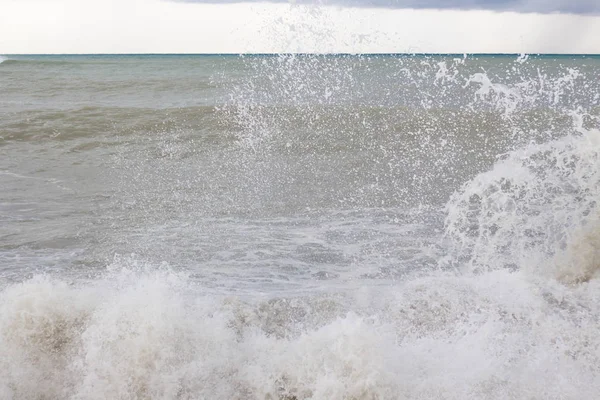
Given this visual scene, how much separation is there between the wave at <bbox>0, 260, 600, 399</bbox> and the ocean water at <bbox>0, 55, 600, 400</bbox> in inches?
0.5

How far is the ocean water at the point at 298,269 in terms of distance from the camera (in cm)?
339

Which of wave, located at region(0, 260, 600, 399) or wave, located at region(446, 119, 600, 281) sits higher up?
wave, located at region(446, 119, 600, 281)

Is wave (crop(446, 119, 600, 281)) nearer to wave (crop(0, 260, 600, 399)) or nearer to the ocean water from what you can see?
the ocean water

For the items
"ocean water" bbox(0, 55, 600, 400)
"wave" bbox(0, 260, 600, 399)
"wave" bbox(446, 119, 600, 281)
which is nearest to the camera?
"wave" bbox(0, 260, 600, 399)

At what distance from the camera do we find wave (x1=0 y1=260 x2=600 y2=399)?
3283 mm

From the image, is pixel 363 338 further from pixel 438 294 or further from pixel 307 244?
Result: pixel 307 244

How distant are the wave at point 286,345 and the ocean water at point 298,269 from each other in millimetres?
12

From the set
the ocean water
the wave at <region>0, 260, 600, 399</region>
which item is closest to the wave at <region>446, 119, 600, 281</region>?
the ocean water

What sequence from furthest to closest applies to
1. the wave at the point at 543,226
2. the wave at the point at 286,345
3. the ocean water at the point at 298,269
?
the wave at the point at 543,226 → the ocean water at the point at 298,269 → the wave at the point at 286,345

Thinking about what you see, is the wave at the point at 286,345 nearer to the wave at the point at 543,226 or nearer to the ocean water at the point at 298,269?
the ocean water at the point at 298,269

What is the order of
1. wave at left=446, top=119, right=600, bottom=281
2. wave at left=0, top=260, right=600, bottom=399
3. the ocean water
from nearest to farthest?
1. wave at left=0, top=260, right=600, bottom=399
2. the ocean water
3. wave at left=446, top=119, right=600, bottom=281

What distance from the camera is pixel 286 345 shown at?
11.9ft

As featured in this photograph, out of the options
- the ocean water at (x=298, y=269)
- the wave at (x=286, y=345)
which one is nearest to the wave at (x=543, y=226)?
the ocean water at (x=298, y=269)

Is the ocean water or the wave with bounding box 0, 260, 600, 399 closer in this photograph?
the wave with bounding box 0, 260, 600, 399
